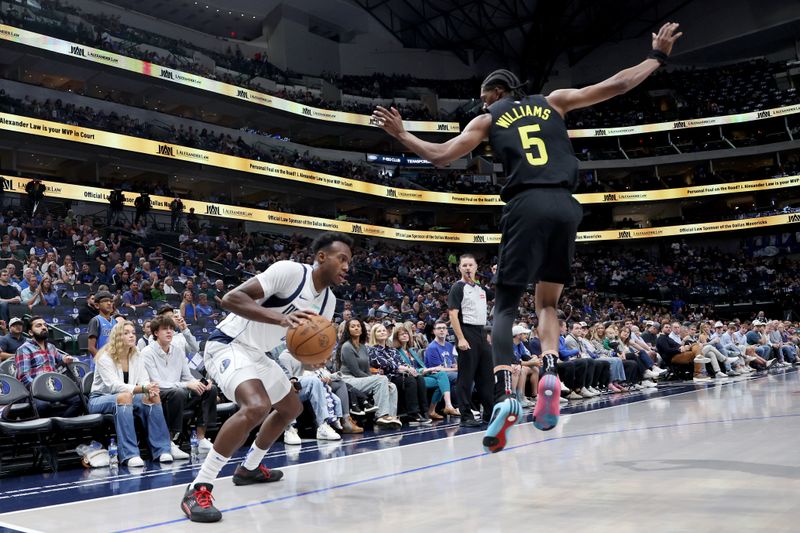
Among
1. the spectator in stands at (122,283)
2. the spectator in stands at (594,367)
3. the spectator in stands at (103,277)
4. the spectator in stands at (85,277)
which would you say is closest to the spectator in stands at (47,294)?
the spectator in stands at (122,283)

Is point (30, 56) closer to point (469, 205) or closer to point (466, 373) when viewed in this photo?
A: point (469, 205)

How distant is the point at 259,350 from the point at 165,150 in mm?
26120

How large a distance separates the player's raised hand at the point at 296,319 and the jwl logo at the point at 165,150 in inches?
1048

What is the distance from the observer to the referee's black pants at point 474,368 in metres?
7.94

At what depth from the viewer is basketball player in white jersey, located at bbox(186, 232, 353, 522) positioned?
384 centimetres

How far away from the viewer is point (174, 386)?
6.92 meters

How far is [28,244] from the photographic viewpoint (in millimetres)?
17406

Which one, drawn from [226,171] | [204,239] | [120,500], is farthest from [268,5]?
[120,500]

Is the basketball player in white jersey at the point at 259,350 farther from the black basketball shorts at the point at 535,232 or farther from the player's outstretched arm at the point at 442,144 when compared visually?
the black basketball shorts at the point at 535,232

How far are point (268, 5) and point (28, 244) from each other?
25196 mm

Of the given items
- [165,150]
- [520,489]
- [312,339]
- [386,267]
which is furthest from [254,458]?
[165,150]

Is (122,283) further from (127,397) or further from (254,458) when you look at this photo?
(254,458)

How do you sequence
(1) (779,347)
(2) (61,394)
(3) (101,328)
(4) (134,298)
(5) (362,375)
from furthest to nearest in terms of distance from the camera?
(1) (779,347), (4) (134,298), (5) (362,375), (3) (101,328), (2) (61,394)

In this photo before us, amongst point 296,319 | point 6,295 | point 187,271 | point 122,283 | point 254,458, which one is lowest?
point 254,458
